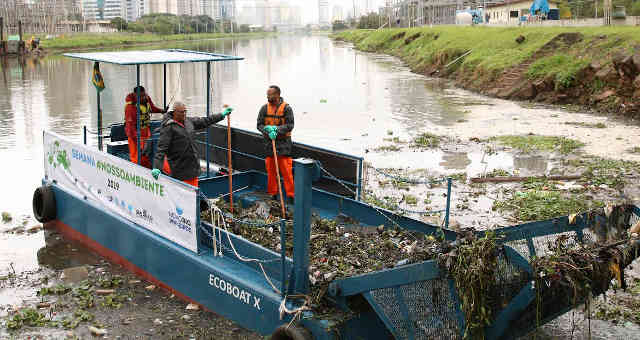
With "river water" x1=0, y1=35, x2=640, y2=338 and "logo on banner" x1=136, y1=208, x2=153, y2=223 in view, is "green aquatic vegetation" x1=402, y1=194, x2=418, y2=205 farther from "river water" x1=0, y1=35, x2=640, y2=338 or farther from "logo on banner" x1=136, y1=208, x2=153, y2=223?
"logo on banner" x1=136, y1=208, x2=153, y2=223

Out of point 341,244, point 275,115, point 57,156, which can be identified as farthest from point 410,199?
point 57,156

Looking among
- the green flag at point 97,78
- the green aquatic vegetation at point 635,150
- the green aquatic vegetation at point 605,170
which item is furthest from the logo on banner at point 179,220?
the green aquatic vegetation at point 635,150

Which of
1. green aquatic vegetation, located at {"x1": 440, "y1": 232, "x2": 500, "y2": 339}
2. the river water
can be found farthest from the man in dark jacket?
green aquatic vegetation, located at {"x1": 440, "y1": 232, "x2": 500, "y2": 339}

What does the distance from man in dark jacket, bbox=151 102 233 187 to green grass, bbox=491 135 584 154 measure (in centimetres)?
990

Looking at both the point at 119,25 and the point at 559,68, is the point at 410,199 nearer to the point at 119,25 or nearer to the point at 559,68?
the point at 559,68

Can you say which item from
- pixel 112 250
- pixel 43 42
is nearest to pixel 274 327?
A: pixel 112 250

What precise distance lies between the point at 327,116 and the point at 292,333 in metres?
18.0

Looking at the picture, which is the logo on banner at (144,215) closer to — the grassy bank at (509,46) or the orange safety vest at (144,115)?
the orange safety vest at (144,115)

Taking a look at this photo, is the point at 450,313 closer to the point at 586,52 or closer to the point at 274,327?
the point at 274,327

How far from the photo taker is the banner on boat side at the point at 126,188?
7.11 m

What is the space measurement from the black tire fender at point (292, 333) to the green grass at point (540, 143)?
11.3m

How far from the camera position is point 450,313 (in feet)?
17.4

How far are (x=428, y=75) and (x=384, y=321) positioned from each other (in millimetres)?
35422

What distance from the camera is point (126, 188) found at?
26.5 ft
